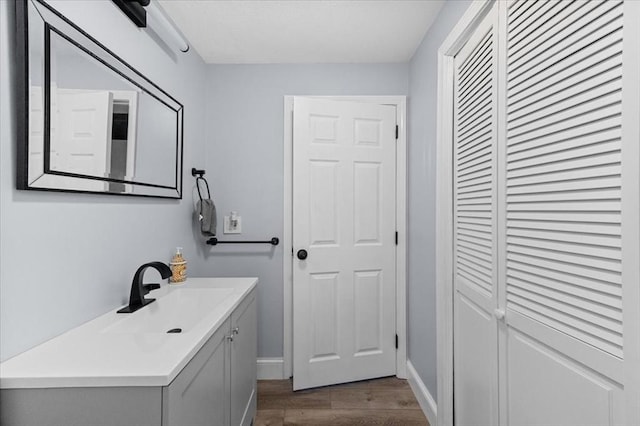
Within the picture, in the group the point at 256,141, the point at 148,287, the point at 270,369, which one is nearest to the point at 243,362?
the point at 148,287

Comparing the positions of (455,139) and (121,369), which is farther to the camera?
(455,139)

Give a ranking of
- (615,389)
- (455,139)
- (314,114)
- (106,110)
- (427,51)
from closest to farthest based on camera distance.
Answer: (615,389), (106,110), (455,139), (427,51), (314,114)

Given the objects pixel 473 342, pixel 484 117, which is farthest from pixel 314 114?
pixel 473 342

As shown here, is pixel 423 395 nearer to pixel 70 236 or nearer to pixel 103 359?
pixel 103 359

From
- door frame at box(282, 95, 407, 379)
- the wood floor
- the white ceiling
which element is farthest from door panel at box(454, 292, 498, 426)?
the white ceiling

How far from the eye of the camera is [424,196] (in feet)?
7.32

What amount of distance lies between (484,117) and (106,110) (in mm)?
1582

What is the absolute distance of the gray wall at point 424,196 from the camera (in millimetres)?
2059

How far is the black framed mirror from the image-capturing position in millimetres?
1045

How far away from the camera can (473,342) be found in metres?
1.60

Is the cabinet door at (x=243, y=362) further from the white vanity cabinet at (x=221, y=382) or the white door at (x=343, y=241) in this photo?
the white door at (x=343, y=241)

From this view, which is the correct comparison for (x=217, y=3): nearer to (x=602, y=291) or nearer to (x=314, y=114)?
(x=314, y=114)

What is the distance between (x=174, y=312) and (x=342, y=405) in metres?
1.32

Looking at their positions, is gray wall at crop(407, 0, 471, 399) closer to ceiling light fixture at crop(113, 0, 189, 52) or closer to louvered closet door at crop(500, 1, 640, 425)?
louvered closet door at crop(500, 1, 640, 425)
